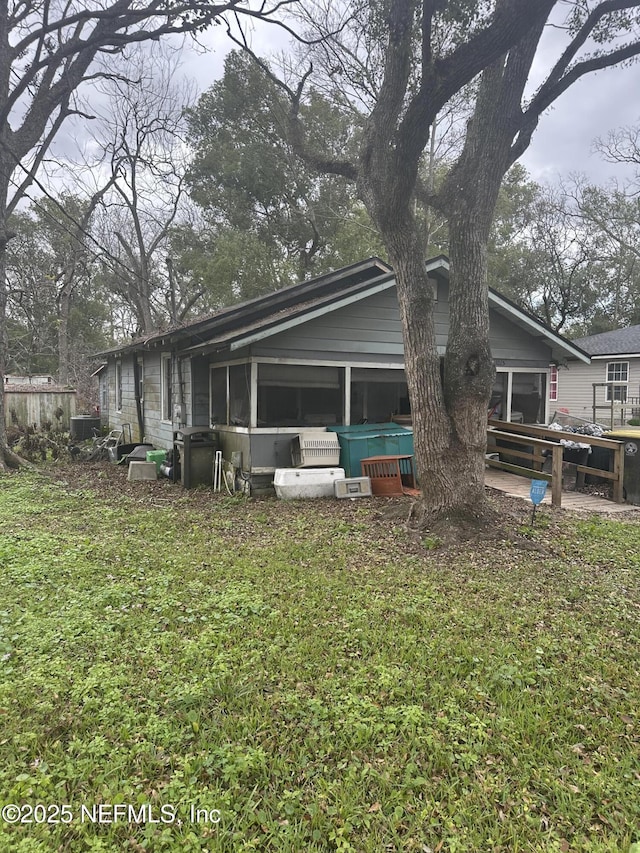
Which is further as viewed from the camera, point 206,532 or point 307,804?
point 206,532

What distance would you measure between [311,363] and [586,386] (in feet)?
59.2

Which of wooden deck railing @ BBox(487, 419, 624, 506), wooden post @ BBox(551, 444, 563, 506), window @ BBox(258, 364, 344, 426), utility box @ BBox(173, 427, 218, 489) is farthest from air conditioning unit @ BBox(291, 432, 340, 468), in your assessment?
wooden post @ BBox(551, 444, 563, 506)

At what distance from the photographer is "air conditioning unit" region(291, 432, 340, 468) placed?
807 centimetres

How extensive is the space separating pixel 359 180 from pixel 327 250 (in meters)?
15.0

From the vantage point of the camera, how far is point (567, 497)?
320 inches

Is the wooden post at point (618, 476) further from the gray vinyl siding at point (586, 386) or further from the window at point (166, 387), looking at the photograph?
the gray vinyl siding at point (586, 386)

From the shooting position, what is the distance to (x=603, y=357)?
20.2 metres

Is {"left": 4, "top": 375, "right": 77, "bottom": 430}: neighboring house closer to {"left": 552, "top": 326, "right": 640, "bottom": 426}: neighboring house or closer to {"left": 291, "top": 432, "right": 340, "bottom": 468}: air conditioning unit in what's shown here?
{"left": 291, "top": 432, "right": 340, "bottom": 468}: air conditioning unit

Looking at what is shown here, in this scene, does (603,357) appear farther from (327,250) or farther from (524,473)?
(524,473)

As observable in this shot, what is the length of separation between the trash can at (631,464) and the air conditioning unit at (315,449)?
14.7 ft

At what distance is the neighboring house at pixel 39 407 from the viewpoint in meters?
14.7

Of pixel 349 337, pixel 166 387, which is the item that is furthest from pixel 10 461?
pixel 349 337

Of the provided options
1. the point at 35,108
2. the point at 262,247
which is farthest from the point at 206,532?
the point at 262,247

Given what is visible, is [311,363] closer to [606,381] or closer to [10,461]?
[10,461]
